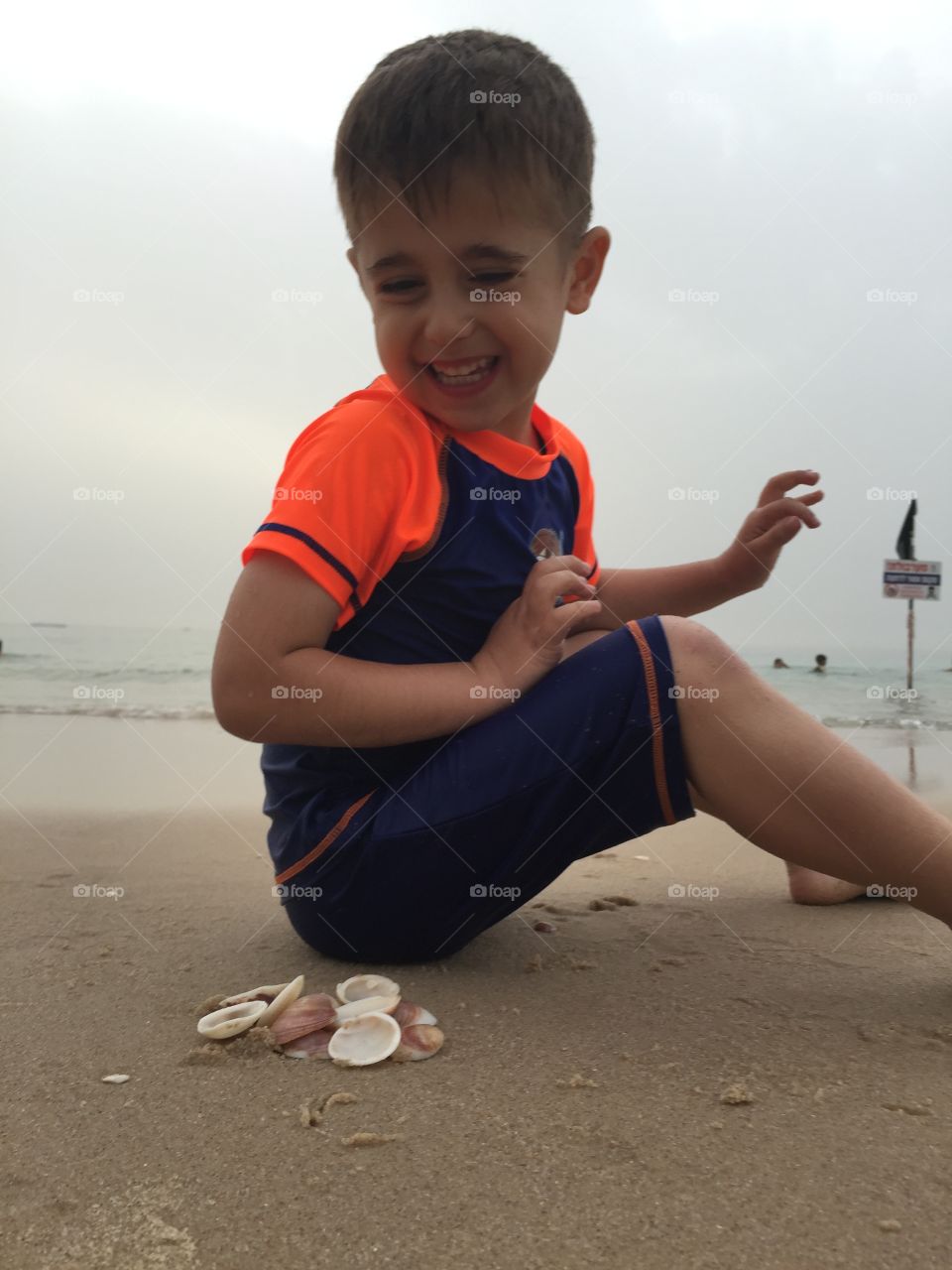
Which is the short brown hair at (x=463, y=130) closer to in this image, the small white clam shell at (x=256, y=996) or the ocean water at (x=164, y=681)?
the small white clam shell at (x=256, y=996)

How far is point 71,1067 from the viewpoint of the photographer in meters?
1.57

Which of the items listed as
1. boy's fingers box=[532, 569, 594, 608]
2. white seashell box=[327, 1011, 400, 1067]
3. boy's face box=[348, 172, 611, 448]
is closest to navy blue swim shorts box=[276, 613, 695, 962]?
boy's fingers box=[532, 569, 594, 608]

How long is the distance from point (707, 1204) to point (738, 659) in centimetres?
88

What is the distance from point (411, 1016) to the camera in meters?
1.71

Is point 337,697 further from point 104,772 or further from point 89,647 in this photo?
point 89,647

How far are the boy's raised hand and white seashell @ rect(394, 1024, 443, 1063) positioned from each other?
4.25ft

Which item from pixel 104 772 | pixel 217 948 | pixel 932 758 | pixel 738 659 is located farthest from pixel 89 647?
pixel 738 659

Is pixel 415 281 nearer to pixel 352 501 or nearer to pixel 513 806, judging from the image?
pixel 352 501

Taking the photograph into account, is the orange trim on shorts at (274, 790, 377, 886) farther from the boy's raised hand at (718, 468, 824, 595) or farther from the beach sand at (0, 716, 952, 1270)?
the boy's raised hand at (718, 468, 824, 595)

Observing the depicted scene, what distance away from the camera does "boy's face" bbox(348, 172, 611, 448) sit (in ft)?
6.22

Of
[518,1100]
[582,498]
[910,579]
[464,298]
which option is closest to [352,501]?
[464,298]

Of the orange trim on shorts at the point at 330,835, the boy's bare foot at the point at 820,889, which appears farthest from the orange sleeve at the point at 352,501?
the boy's bare foot at the point at 820,889

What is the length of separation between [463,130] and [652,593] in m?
1.17

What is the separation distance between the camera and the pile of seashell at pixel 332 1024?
1595mm
